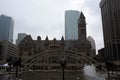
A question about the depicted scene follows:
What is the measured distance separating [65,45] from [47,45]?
→ 67.7 ft

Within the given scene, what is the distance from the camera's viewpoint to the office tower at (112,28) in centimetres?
13462

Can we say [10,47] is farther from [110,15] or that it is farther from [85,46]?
[110,15]

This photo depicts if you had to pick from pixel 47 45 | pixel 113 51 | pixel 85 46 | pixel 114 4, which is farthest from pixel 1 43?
pixel 114 4

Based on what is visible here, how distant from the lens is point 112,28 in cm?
14025

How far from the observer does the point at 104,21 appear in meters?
156

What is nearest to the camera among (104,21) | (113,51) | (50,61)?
(50,61)

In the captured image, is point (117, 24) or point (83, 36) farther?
point (83, 36)

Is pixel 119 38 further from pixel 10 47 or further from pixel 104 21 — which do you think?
pixel 10 47

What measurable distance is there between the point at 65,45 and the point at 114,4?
197 ft

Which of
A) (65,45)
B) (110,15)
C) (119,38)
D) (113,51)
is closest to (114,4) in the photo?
(110,15)

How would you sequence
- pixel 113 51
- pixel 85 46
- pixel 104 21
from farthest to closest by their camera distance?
pixel 104 21
pixel 85 46
pixel 113 51

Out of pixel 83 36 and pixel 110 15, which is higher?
pixel 110 15

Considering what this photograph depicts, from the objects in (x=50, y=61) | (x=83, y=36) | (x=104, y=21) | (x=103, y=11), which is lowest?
(x=50, y=61)

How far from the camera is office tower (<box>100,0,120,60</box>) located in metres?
135
